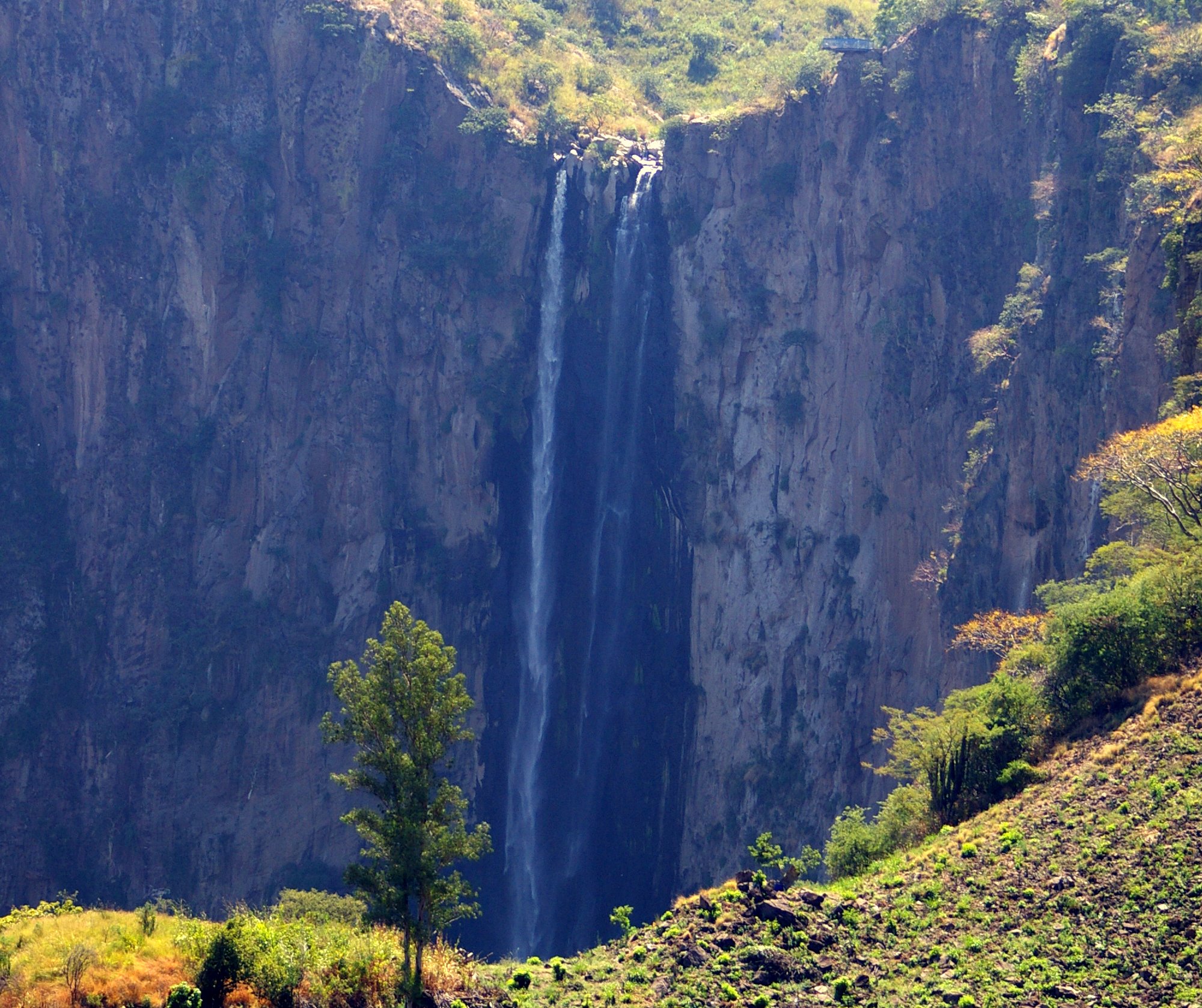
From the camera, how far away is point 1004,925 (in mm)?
21328

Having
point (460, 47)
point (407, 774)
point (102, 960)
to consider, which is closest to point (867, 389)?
point (460, 47)

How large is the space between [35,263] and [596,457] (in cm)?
2406

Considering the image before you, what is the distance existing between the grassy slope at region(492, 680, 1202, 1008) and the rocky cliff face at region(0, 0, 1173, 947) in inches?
717

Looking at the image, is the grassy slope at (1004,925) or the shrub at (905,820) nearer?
the grassy slope at (1004,925)

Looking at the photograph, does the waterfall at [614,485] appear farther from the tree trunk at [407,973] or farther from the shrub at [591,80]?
the tree trunk at [407,973]

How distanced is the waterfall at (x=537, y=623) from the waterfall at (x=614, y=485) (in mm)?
1592

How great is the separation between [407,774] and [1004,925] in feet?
32.9

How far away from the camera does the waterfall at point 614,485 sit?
49.0 m

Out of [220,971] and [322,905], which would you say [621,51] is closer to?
[322,905]

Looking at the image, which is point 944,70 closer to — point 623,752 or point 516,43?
point 516,43

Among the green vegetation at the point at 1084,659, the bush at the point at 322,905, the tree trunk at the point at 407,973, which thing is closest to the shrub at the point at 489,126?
the green vegetation at the point at 1084,659

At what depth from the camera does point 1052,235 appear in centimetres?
4022

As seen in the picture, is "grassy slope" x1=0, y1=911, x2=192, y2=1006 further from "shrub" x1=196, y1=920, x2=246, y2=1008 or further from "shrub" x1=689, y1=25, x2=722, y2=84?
"shrub" x1=689, y1=25, x2=722, y2=84

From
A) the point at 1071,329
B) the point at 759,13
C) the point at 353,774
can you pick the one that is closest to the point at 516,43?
the point at 759,13
